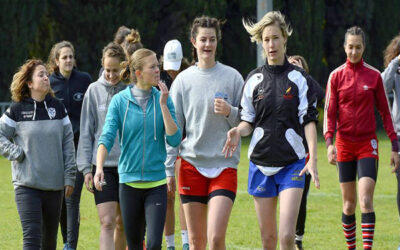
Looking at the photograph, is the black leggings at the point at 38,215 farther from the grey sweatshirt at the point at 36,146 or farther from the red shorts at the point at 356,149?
the red shorts at the point at 356,149

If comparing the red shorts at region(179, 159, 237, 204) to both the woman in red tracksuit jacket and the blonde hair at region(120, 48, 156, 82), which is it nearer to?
the blonde hair at region(120, 48, 156, 82)

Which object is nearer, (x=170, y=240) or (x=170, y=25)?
(x=170, y=240)

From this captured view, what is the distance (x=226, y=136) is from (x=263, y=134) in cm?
41

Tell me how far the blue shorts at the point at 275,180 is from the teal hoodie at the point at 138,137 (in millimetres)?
671

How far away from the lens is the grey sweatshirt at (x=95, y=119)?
25.5ft

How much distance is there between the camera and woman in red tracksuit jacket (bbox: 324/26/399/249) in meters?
8.66

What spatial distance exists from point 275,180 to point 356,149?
83.6 inches

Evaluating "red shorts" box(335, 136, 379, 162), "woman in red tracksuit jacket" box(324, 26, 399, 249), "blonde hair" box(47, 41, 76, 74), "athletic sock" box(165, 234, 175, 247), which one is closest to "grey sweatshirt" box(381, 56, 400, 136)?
"woman in red tracksuit jacket" box(324, 26, 399, 249)

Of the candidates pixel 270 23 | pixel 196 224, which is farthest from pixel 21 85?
pixel 270 23

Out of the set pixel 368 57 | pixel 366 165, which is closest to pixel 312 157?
pixel 366 165

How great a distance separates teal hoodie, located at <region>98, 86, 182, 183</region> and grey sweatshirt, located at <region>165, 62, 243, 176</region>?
289 millimetres

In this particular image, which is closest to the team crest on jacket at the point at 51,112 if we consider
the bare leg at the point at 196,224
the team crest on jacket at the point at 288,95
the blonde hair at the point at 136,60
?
the blonde hair at the point at 136,60

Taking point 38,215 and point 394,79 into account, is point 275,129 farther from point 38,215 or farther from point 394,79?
point 394,79

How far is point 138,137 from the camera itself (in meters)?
6.92
